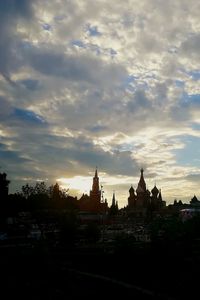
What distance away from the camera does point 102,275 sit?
28.4 m

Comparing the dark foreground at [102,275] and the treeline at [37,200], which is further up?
the treeline at [37,200]

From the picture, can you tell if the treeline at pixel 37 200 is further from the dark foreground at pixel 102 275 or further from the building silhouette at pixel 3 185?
the dark foreground at pixel 102 275

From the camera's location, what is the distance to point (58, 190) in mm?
96062

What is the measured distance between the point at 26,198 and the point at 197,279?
70.4 meters

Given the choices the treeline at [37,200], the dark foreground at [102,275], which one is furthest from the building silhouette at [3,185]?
the dark foreground at [102,275]

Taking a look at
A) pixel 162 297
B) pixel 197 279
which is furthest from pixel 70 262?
pixel 162 297

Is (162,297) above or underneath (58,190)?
underneath

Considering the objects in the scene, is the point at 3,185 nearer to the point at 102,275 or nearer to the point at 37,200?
the point at 37,200

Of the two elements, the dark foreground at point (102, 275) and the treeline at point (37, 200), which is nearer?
the dark foreground at point (102, 275)

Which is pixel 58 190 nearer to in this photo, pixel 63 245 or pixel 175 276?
pixel 63 245

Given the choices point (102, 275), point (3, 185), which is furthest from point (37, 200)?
point (102, 275)

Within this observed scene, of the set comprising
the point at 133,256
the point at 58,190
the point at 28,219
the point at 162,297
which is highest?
the point at 58,190

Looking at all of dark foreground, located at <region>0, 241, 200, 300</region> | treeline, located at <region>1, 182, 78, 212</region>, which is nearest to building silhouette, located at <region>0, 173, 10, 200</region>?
treeline, located at <region>1, 182, 78, 212</region>

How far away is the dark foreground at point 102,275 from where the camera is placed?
22500 millimetres
